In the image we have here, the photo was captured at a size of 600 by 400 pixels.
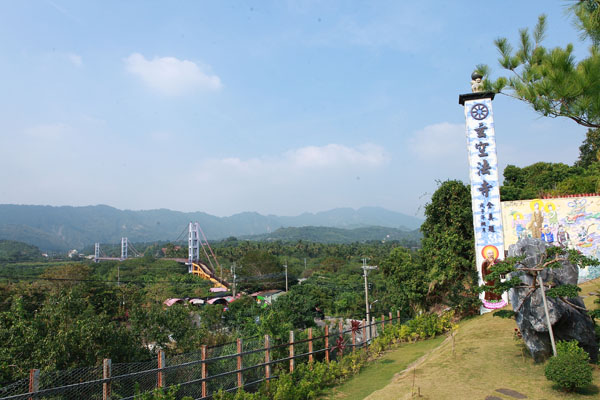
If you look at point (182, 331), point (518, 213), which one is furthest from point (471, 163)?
point (182, 331)

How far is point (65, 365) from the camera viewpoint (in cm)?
751

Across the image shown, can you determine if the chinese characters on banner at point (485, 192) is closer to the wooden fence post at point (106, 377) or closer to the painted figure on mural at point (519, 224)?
the painted figure on mural at point (519, 224)

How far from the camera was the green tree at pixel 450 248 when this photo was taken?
14.8 metres

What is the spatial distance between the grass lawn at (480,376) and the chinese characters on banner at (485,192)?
4.10m

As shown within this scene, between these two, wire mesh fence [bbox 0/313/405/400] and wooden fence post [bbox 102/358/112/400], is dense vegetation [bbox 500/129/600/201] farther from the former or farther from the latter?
wooden fence post [bbox 102/358/112/400]

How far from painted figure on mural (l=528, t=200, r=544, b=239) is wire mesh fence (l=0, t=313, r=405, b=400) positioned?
8124 mm

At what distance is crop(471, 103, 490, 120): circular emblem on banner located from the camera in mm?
13578

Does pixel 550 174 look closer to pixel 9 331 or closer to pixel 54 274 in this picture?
pixel 9 331

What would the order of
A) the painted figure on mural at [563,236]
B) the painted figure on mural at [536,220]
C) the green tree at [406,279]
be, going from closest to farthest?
the painted figure on mural at [563,236] < the painted figure on mural at [536,220] < the green tree at [406,279]

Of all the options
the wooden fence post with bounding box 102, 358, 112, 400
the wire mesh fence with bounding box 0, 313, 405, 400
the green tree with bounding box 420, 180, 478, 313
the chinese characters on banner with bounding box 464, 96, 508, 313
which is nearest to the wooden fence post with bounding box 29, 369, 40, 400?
the wire mesh fence with bounding box 0, 313, 405, 400

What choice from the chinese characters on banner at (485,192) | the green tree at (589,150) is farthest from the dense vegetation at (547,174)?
the chinese characters on banner at (485,192)

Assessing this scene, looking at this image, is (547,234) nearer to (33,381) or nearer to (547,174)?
(33,381)

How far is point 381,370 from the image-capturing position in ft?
32.3

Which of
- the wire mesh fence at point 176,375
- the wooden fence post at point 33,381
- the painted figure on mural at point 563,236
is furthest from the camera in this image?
the painted figure on mural at point 563,236
